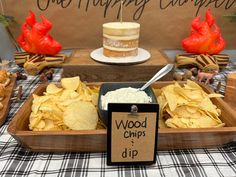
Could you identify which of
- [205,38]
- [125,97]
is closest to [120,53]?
[125,97]

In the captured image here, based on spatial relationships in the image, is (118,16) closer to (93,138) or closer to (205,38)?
(205,38)

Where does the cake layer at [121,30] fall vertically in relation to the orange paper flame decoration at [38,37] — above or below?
above

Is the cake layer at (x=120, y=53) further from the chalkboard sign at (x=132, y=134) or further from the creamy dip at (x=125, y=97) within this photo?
the chalkboard sign at (x=132, y=134)

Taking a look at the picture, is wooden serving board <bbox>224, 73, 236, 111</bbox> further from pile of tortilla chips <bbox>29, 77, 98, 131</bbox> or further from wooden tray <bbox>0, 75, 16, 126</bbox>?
wooden tray <bbox>0, 75, 16, 126</bbox>

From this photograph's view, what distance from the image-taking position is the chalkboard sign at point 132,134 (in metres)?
0.46

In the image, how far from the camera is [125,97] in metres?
0.57

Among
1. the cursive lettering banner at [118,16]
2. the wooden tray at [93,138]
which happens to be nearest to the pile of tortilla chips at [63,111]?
the wooden tray at [93,138]

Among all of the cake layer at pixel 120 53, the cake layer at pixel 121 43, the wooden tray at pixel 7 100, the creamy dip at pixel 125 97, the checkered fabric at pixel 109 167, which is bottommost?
the checkered fabric at pixel 109 167

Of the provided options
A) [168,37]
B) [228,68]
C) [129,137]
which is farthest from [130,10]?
[129,137]

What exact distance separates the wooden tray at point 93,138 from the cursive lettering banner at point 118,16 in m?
0.68

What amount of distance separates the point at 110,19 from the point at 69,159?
2.52 ft

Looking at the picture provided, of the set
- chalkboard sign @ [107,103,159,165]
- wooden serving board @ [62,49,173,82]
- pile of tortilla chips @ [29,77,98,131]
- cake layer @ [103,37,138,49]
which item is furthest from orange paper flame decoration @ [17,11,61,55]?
chalkboard sign @ [107,103,159,165]

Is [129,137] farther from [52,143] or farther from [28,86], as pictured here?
[28,86]

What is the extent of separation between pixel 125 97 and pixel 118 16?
665 mm
